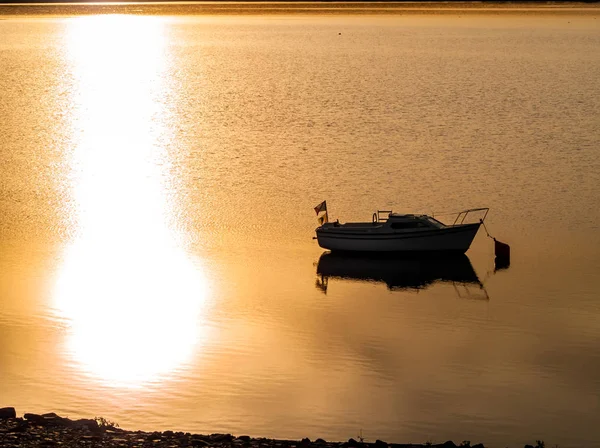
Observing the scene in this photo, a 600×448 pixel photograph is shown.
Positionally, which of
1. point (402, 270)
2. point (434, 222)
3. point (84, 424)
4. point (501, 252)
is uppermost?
point (434, 222)

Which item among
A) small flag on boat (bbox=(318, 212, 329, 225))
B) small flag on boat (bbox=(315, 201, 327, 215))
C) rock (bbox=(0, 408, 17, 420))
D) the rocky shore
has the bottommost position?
the rocky shore

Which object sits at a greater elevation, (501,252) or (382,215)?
(382,215)

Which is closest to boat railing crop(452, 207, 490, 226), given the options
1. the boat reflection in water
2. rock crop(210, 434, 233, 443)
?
the boat reflection in water

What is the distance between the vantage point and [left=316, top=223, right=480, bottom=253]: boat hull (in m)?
43.3

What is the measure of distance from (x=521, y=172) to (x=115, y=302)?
26.6 metres

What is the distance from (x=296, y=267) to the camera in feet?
137

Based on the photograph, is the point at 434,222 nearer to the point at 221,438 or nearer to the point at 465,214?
the point at 465,214

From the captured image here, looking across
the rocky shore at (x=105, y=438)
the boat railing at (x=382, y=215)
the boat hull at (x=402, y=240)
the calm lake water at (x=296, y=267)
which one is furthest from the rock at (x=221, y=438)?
the boat railing at (x=382, y=215)

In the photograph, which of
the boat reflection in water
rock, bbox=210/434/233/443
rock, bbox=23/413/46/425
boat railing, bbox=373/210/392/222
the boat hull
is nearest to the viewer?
rock, bbox=210/434/233/443

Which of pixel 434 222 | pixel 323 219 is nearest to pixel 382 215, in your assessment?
pixel 323 219

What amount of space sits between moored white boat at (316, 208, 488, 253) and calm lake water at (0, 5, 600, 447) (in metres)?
0.71

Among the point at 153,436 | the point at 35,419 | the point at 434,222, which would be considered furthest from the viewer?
the point at 434,222

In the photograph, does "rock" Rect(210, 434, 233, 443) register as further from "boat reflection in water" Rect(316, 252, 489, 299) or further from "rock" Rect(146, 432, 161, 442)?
"boat reflection in water" Rect(316, 252, 489, 299)

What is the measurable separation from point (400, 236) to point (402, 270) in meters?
1.83
